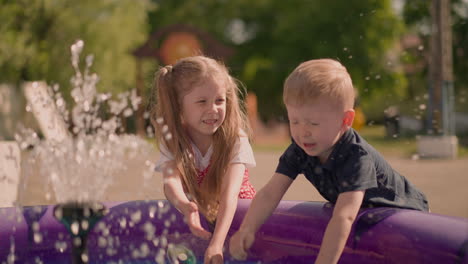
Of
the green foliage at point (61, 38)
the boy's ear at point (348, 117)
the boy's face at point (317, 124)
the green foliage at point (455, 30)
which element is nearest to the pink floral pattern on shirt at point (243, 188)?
the boy's face at point (317, 124)

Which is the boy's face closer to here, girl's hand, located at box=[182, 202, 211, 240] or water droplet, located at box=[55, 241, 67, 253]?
girl's hand, located at box=[182, 202, 211, 240]

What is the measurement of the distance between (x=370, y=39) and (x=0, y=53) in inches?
592

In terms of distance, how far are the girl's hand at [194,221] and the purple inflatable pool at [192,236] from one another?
0.97 feet

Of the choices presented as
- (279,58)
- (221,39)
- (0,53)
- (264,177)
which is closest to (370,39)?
(279,58)

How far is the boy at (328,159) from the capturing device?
A: 2279 mm

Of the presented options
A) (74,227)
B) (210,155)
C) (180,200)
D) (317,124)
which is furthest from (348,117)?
(74,227)

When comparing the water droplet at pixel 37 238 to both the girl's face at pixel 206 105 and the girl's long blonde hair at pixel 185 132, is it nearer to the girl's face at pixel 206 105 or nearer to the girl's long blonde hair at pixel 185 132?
the girl's long blonde hair at pixel 185 132

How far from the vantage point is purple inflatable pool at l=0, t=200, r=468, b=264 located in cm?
247

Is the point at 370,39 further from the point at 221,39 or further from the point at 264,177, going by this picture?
the point at 264,177

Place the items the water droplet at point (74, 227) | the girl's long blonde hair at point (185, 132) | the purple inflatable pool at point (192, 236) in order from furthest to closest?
the girl's long blonde hair at point (185, 132), the purple inflatable pool at point (192, 236), the water droplet at point (74, 227)

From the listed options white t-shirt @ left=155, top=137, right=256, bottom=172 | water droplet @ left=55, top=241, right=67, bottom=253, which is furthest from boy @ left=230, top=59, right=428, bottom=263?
water droplet @ left=55, top=241, right=67, bottom=253

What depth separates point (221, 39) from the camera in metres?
28.0

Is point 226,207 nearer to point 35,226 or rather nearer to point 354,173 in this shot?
point 354,173

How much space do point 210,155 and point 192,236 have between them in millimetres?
463
